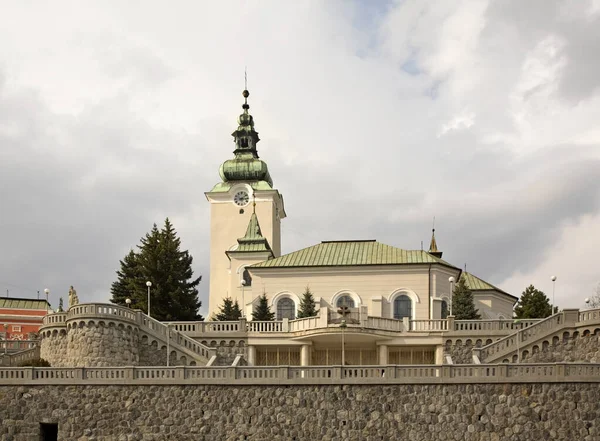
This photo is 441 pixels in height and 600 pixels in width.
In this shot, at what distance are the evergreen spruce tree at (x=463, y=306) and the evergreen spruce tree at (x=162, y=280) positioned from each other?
58.0 feet

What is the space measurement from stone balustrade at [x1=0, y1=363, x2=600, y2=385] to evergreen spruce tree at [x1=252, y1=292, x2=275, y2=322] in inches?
662

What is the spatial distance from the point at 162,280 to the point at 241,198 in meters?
→ 29.4

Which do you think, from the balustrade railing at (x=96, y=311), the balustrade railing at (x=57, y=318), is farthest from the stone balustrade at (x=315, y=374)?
the balustrade railing at (x=57, y=318)

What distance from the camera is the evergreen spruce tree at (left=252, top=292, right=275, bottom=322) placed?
2817 inches

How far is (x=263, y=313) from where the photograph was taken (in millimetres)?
71938

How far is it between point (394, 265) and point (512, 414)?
25410mm

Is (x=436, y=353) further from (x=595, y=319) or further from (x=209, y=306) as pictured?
(x=209, y=306)

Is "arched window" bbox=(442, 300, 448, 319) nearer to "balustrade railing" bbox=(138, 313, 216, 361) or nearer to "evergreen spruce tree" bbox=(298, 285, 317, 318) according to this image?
"evergreen spruce tree" bbox=(298, 285, 317, 318)

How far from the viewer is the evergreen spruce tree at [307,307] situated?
242 ft

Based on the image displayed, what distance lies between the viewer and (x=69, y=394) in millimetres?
54062

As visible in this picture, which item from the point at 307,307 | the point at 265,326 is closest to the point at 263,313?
the point at 307,307

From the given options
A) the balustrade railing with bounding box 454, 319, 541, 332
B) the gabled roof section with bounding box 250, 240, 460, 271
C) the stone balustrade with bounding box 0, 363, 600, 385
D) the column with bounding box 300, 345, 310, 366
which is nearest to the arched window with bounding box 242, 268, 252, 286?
the gabled roof section with bounding box 250, 240, 460, 271

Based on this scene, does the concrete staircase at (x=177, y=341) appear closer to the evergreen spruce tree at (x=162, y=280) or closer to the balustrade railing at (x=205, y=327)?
the balustrade railing at (x=205, y=327)

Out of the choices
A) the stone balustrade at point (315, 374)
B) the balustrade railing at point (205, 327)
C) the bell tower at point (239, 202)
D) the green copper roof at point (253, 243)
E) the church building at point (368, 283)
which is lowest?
the stone balustrade at point (315, 374)
